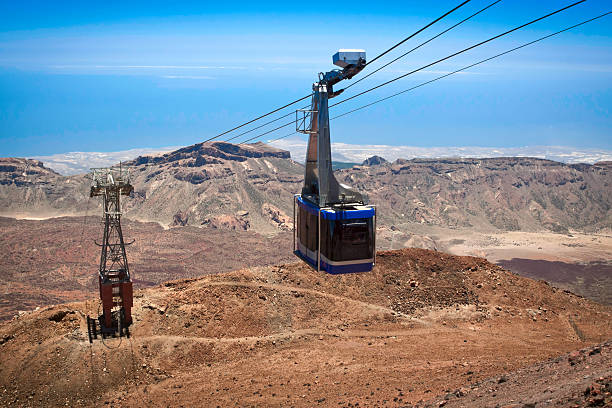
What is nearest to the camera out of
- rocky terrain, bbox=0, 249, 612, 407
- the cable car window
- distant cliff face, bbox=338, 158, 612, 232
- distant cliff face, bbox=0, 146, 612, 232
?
the cable car window

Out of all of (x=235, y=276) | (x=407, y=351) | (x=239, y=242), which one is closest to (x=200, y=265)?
(x=239, y=242)

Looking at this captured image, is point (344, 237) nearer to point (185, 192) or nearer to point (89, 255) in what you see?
point (89, 255)

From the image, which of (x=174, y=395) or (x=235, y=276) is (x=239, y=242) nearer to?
(x=235, y=276)

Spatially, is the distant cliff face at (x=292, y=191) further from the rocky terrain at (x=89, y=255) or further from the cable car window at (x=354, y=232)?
the cable car window at (x=354, y=232)

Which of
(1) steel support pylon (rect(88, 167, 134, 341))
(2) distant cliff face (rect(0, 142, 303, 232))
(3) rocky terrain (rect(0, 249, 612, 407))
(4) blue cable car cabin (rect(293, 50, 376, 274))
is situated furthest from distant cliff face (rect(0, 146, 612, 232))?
(4) blue cable car cabin (rect(293, 50, 376, 274))

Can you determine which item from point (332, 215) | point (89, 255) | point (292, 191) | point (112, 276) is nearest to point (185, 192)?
point (292, 191)

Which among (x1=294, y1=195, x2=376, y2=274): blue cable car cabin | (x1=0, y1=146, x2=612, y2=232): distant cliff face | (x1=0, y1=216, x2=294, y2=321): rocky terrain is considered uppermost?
(x1=294, y1=195, x2=376, y2=274): blue cable car cabin

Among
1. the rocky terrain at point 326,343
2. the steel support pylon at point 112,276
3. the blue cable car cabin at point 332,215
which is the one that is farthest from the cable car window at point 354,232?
the steel support pylon at point 112,276

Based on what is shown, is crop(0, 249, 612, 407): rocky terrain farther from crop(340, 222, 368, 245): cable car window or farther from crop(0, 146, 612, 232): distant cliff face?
crop(0, 146, 612, 232): distant cliff face
